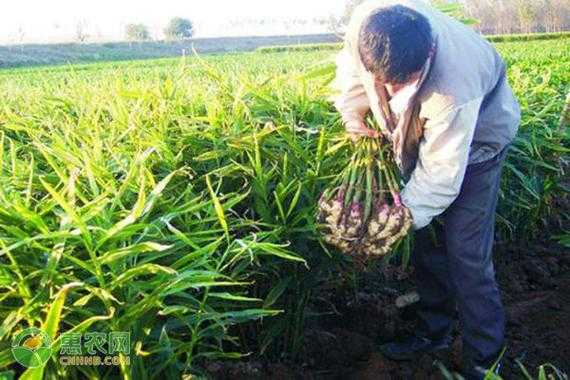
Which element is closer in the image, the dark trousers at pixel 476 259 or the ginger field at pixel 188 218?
the ginger field at pixel 188 218

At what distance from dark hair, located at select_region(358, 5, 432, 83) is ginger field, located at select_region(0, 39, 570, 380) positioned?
49 cm

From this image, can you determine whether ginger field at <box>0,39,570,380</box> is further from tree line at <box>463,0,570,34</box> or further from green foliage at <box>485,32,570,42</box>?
tree line at <box>463,0,570,34</box>

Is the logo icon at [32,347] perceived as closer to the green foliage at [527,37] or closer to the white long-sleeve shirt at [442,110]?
the white long-sleeve shirt at [442,110]

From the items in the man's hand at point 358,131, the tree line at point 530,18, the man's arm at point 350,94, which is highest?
the man's arm at point 350,94

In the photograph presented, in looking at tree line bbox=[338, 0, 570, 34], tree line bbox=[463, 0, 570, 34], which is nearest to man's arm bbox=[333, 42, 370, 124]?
tree line bbox=[338, 0, 570, 34]

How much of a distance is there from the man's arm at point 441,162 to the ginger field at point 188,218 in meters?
0.36

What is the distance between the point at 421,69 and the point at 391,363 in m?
1.32

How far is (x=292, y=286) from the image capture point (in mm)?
2355

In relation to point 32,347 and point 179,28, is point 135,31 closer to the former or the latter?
point 179,28

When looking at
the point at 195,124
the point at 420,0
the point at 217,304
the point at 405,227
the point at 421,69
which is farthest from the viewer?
the point at 195,124

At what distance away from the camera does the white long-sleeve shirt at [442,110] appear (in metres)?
2.06

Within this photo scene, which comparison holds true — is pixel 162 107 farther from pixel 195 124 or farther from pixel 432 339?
pixel 432 339

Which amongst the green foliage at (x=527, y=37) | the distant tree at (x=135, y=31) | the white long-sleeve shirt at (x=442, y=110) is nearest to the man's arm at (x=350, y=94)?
the white long-sleeve shirt at (x=442, y=110)

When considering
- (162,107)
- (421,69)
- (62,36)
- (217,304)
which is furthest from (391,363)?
(62,36)
